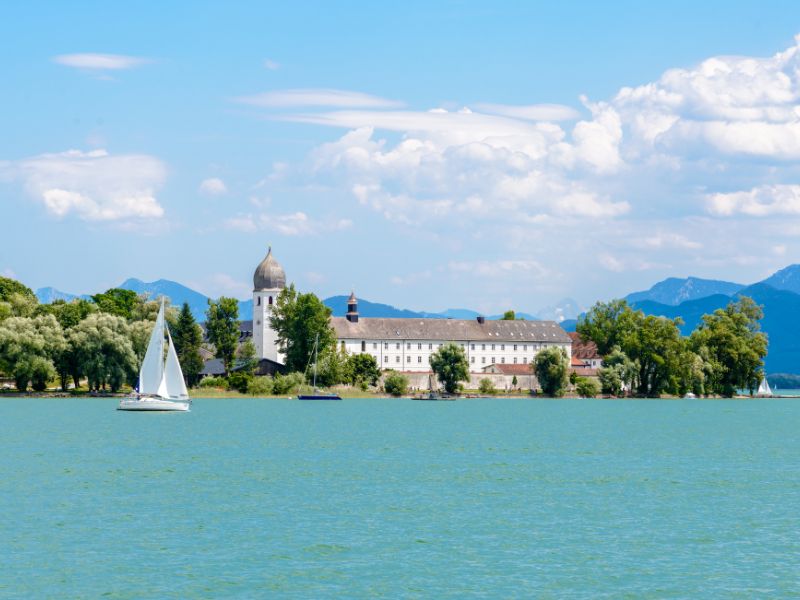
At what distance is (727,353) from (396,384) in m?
42.3

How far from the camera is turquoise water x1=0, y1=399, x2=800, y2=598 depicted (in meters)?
25.9

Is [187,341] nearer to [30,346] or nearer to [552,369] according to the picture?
[30,346]

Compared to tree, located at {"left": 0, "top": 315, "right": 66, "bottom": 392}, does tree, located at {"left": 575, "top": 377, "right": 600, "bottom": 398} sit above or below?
below

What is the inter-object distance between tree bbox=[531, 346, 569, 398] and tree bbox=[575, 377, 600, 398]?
282 centimetres

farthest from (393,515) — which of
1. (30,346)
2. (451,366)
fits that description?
(451,366)

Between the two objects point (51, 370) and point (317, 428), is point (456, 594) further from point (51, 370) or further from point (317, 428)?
point (51, 370)

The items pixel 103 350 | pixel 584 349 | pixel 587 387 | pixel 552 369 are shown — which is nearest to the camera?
pixel 103 350

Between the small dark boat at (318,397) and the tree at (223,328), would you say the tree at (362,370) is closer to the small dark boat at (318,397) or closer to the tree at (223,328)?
the small dark boat at (318,397)

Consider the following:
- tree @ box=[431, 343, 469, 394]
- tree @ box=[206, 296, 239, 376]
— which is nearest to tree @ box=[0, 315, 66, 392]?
tree @ box=[206, 296, 239, 376]

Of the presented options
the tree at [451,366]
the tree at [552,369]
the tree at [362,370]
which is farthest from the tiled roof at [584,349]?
the tree at [362,370]

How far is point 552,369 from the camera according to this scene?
430 feet

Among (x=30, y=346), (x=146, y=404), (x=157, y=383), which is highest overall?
(x=30, y=346)

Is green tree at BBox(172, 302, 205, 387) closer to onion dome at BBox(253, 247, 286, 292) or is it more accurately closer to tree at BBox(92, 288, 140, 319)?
tree at BBox(92, 288, 140, 319)

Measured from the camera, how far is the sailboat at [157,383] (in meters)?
90.2
